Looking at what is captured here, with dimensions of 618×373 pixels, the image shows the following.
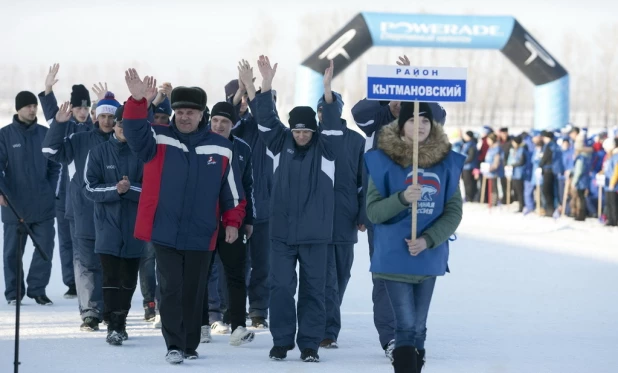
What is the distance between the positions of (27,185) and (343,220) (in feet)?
12.4

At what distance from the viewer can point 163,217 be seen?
25.3 feet

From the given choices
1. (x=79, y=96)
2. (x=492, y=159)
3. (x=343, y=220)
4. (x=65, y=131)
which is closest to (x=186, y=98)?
(x=343, y=220)

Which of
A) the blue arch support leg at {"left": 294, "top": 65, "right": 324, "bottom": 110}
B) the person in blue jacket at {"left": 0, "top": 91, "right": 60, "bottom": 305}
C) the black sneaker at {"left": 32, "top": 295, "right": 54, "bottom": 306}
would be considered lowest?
the black sneaker at {"left": 32, "top": 295, "right": 54, "bottom": 306}

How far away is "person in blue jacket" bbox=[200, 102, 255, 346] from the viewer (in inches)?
353

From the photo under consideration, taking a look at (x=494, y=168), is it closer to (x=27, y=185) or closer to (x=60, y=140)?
(x=27, y=185)

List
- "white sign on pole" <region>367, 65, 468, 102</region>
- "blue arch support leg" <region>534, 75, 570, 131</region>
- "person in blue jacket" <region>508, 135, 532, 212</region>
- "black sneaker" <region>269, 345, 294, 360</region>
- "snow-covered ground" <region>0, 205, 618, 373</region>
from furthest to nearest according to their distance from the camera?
"blue arch support leg" <region>534, 75, 570, 131</region>, "person in blue jacket" <region>508, 135, 532, 212</region>, "black sneaker" <region>269, 345, 294, 360</region>, "snow-covered ground" <region>0, 205, 618, 373</region>, "white sign on pole" <region>367, 65, 468, 102</region>

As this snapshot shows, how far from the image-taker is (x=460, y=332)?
966 centimetres

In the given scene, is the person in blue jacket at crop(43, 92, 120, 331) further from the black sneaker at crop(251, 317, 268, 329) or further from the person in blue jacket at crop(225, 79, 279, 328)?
the black sneaker at crop(251, 317, 268, 329)

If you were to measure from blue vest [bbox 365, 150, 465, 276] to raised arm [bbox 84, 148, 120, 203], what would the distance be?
2627mm

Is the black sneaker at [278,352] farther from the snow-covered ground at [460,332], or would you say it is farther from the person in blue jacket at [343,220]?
the person in blue jacket at [343,220]

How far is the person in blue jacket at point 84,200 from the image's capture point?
942 cm

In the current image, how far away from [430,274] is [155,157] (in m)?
2.08

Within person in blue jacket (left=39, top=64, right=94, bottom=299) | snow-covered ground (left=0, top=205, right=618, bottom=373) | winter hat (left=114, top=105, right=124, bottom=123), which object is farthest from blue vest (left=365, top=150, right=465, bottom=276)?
person in blue jacket (left=39, top=64, right=94, bottom=299)

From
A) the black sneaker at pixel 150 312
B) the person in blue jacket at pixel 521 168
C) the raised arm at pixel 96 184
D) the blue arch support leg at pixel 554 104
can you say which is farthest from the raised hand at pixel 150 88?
the blue arch support leg at pixel 554 104
